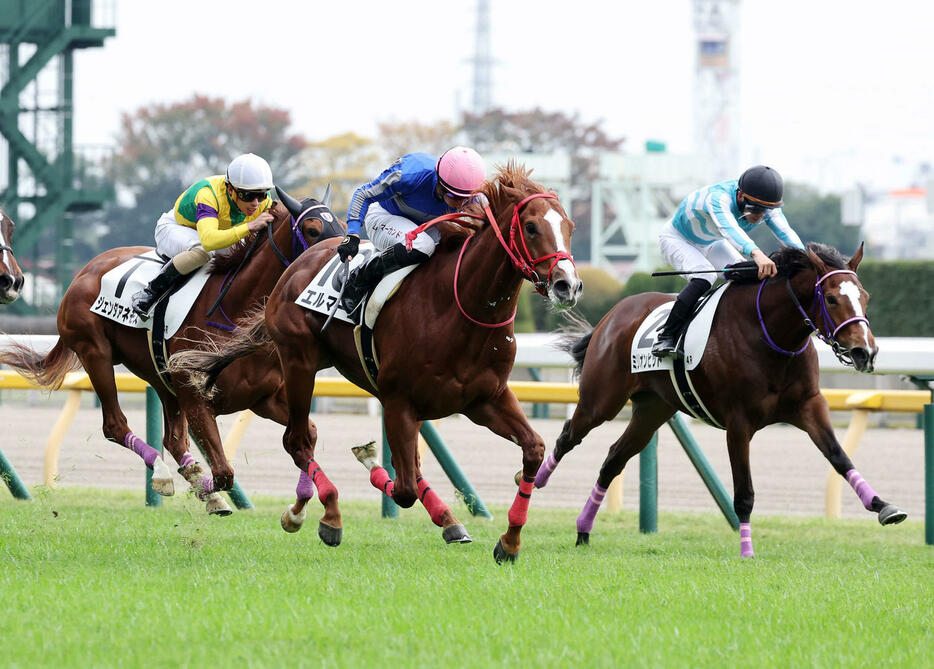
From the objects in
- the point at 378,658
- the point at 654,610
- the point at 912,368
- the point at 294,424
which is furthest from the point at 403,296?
the point at 912,368

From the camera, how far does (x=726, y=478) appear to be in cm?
1102

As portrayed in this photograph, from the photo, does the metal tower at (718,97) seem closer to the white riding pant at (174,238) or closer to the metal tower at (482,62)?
the metal tower at (482,62)

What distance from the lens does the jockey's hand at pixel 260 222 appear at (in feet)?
21.8

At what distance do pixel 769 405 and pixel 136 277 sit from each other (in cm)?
330

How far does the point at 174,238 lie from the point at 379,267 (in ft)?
5.68

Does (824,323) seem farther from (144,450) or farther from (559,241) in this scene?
(144,450)

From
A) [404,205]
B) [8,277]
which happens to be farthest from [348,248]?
[8,277]

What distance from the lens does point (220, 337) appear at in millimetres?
6699

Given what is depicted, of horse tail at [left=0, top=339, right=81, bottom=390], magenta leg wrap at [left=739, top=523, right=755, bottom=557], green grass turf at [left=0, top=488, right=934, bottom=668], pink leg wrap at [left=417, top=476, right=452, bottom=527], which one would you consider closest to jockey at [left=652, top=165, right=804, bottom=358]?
magenta leg wrap at [left=739, top=523, right=755, bottom=557]

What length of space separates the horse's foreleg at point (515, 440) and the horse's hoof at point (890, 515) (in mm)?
1565

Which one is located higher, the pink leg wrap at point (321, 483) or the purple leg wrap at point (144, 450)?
the pink leg wrap at point (321, 483)

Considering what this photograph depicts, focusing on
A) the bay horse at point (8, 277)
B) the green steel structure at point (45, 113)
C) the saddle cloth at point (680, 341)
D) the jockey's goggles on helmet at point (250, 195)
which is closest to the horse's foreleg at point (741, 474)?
the saddle cloth at point (680, 341)

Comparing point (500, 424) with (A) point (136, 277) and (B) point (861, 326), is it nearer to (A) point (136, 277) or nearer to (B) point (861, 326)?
(B) point (861, 326)

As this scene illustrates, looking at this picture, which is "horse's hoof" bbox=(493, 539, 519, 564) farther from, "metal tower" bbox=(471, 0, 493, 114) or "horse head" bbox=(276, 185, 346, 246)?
"metal tower" bbox=(471, 0, 493, 114)
